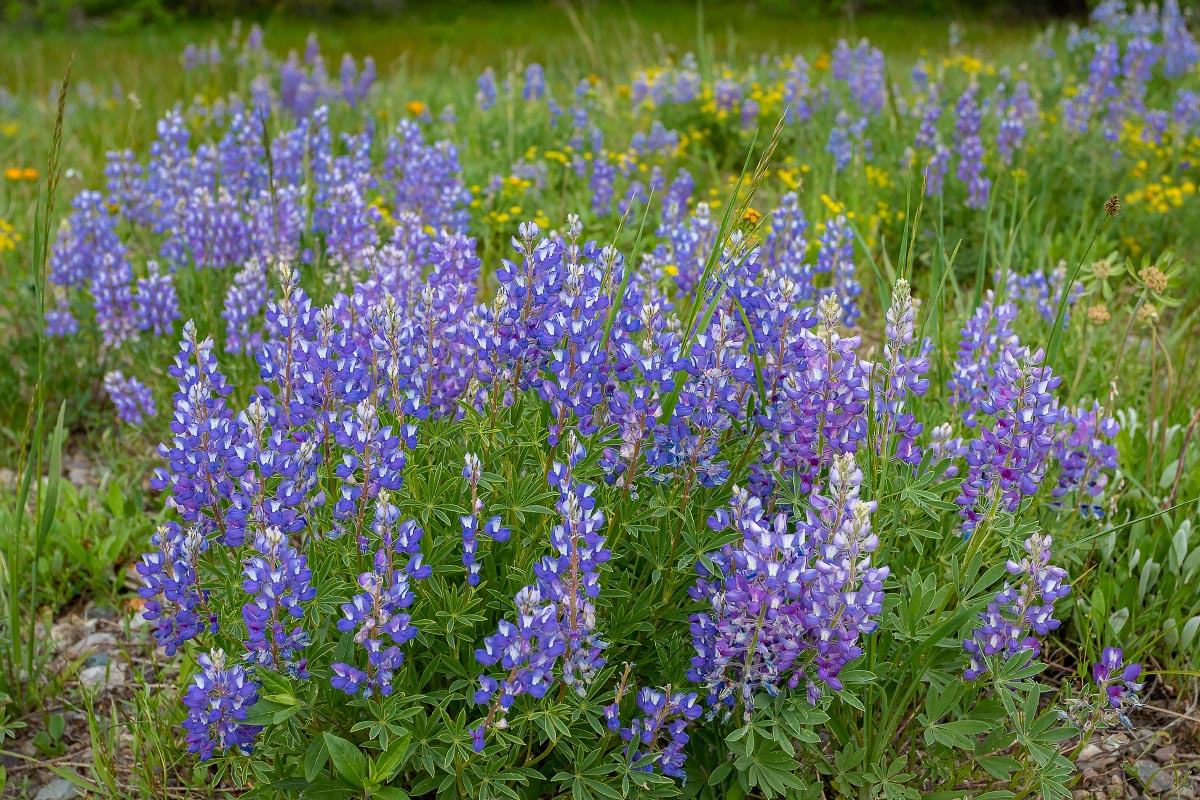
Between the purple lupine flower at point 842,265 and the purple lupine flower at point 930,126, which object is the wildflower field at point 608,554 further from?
the purple lupine flower at point 930,126

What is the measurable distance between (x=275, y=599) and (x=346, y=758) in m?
0.33

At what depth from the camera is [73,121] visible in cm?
762

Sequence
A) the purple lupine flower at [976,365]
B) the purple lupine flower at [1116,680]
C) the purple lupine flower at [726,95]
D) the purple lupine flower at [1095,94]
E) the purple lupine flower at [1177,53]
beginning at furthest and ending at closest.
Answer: the purple lupine flower at [1177,53]
the purple lupine flower at [726,95]
the purple lupine flower at [1095,94]
the purple lupine flower at [976,365]
the purple lupine flower at [1116,680]

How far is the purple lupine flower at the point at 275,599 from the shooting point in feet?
5.91

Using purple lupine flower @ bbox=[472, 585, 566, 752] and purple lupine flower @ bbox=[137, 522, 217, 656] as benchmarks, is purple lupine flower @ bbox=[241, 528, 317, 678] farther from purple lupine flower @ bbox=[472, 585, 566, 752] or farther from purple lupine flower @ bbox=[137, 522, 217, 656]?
purple lupine flower @ bbox=[472, 585, 566, 752]

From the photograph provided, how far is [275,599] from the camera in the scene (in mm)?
1827

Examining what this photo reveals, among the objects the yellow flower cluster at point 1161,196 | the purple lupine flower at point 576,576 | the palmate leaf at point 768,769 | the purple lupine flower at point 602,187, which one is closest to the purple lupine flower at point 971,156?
the yellow flower cluster at point 1161,196

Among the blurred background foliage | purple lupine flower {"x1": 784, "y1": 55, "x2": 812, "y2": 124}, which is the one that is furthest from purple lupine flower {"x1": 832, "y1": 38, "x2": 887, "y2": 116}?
the blurred background foliage

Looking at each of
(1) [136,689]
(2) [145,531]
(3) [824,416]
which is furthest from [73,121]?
(3) [824,416]

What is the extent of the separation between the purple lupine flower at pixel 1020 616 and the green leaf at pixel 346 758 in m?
1.17

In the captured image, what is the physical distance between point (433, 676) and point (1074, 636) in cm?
176

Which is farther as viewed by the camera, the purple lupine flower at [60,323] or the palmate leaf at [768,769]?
the purple lupine flower at [60,323]

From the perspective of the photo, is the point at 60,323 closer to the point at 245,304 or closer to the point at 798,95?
the point at 245,304

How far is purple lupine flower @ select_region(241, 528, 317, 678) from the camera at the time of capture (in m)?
1.80
